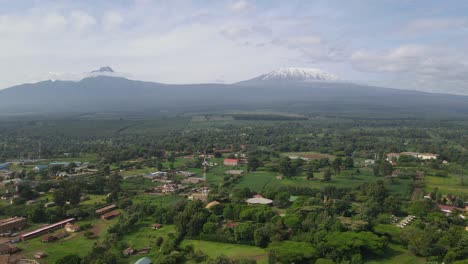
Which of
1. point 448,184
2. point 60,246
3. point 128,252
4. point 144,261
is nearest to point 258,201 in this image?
point 128,252

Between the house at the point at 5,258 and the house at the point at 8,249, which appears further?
the house at the point at 8,249

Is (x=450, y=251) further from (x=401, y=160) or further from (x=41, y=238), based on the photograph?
(x=401, y=160)

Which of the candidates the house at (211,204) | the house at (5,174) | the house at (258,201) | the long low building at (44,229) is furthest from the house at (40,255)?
the house at (5,174)

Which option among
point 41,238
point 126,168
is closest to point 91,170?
point 126,168

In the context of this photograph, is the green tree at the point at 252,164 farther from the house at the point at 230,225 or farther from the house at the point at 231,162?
the house at the point at 230,225

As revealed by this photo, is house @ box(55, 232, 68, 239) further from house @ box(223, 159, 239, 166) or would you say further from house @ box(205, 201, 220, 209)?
house @ box(223, 159, 239, 166)

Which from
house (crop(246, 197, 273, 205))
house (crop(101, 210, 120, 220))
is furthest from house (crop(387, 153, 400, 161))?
house (crop(101, 210, 120, 220))
